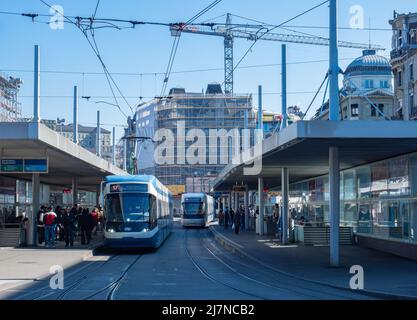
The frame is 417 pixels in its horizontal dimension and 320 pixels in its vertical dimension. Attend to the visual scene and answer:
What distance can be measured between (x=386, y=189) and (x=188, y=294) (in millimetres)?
14456

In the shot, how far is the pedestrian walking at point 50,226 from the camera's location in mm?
29797

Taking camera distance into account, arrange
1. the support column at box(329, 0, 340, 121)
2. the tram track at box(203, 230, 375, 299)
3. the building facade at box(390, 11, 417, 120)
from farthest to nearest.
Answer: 1. the building facade at box(390, 11, 417, 120)
2. the support column at box(329, 0, 340, 121)
3. the tram track at box(203, 230, 375, 299)

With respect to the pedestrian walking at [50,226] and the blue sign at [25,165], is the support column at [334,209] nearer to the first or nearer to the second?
the blue sign at [25,165]

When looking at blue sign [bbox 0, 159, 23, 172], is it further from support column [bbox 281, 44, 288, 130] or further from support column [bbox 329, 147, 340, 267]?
support column [bbox 329, 147, 340, 267]

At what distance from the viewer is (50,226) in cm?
3052

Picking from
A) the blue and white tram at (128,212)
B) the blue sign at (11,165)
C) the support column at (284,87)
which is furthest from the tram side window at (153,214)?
the support column at (284,87)

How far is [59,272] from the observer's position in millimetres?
20344

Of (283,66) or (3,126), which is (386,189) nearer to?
(283,66)

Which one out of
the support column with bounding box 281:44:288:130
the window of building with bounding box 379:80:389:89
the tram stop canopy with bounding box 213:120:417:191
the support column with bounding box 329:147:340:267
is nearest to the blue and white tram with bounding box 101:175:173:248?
the tram stop canopy with bounding box 213:120:417:191

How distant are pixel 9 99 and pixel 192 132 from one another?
111ft

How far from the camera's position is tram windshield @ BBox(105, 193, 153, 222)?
95.2 feet

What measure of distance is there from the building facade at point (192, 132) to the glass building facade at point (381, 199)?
213 feet

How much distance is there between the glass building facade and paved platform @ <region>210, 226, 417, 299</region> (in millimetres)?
1126
